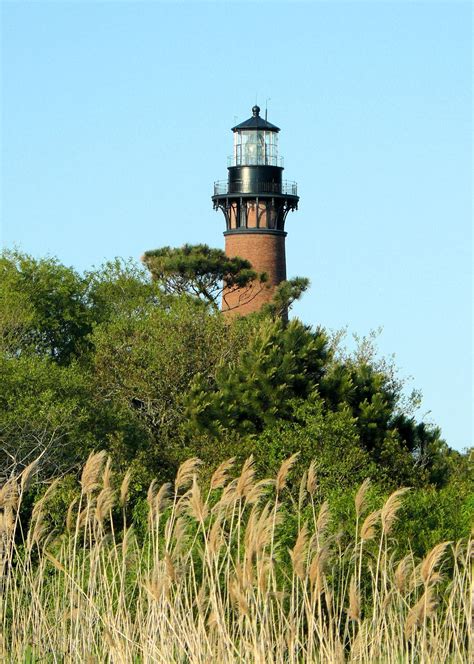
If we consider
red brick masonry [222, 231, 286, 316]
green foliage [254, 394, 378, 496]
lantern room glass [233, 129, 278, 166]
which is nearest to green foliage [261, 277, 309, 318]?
red brick masonry [222, 231, 286, 316]

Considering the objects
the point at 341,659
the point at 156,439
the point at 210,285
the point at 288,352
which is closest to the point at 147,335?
the point at 156,439

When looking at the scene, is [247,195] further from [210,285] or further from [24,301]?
[24,301]

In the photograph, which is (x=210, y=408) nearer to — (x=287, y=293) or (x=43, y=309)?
(x=43, y=309)

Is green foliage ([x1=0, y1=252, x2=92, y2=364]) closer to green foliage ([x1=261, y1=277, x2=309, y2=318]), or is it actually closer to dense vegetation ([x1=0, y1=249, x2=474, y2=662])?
dense vegetation ([x1=0, y1=249, x2=474, y2=662])

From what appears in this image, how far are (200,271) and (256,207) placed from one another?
23.9 ft

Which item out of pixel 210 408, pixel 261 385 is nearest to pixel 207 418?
pixel 210 408

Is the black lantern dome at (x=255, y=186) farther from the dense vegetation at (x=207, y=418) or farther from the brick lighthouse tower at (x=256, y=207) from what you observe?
the dense vegetation at (x=207, y=418)

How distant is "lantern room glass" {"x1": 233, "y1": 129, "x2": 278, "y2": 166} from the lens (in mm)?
58750

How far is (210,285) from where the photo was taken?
51.3m

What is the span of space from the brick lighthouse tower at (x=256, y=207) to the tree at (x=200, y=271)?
1.60 feet

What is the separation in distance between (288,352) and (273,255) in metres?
24.7

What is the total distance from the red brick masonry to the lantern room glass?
4470mm

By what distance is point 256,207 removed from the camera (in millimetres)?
56812

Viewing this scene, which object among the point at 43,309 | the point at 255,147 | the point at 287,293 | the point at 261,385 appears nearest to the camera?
the point at 261,385
